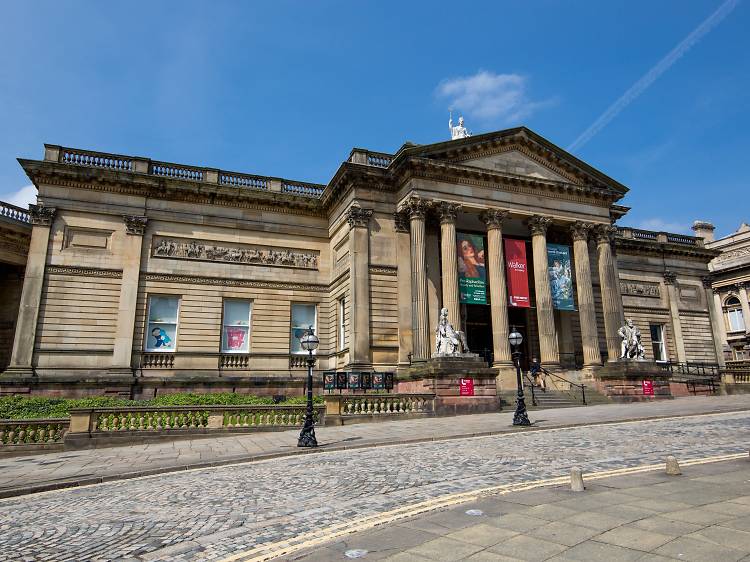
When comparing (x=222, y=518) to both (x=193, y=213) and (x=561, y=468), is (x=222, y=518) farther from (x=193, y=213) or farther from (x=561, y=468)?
(x=193, y=213)

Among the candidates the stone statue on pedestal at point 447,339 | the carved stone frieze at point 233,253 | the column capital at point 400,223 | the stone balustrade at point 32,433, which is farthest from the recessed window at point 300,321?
the stone balustrade at point 32,433

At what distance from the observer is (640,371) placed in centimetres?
2581

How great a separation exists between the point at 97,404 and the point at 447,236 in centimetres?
1695

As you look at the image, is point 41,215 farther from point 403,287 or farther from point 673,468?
point 673,468

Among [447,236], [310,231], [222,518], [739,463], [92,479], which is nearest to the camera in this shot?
[222,518]

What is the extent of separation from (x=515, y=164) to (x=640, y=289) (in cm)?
1713

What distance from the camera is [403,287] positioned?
2647cm

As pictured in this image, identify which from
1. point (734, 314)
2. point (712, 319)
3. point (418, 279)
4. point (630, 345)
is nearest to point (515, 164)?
point (418, 279)

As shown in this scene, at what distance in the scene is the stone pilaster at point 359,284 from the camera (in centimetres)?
2509

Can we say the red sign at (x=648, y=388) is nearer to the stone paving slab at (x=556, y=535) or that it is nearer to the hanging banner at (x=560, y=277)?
the hanging banner at (x=560, y=277)

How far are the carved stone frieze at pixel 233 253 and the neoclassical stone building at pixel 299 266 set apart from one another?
0.24 feet

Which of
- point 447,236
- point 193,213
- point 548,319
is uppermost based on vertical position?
point 193,213

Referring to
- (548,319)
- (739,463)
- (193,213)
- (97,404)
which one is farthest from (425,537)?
(193,213)

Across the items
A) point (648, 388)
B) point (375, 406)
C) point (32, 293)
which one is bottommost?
point (375, 406)
